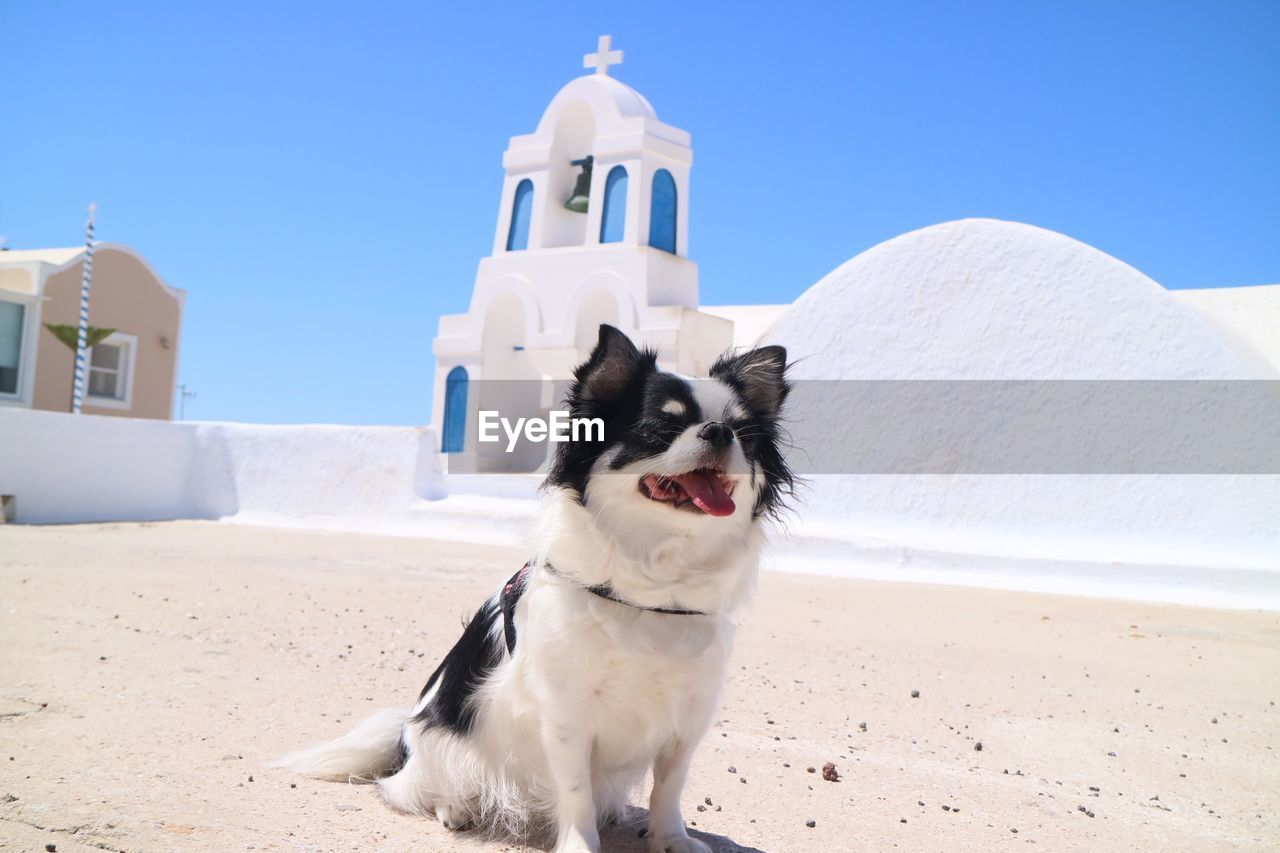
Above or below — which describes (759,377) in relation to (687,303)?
below

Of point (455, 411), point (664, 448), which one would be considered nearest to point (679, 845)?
point (664, 448)

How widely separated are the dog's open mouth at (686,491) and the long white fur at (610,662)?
0.08 ft

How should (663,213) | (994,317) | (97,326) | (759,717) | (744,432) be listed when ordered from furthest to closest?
(97,326) → (663,213) → (994,317) → (759,717) → (744,432)

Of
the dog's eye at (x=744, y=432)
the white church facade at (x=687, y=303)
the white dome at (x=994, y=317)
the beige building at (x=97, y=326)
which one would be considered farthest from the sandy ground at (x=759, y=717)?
the beige building at (x=97, y=326)

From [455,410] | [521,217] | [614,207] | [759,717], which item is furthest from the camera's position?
[521,217]

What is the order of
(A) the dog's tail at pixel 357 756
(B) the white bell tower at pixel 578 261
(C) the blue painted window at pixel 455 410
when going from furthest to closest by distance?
(C) the blue painted window at pixel 455 410 < (B) the white bell tower at pixel 578 261 < (A) the dog's tail at pixel 357 756

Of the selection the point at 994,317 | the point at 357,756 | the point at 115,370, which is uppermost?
the point at 994,317

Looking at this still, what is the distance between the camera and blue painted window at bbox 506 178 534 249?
720 inches

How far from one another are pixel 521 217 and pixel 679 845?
54.1 feet

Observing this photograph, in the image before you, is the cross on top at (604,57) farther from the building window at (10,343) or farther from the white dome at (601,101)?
the building window at (10,343)

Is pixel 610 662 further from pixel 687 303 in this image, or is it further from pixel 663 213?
pixel 663 213

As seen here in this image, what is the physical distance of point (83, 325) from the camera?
20141 mm

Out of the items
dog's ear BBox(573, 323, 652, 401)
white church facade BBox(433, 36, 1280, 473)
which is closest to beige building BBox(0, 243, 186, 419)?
white church facade BBox(433, 36, 1280, 473)

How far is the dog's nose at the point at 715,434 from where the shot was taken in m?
2.66
